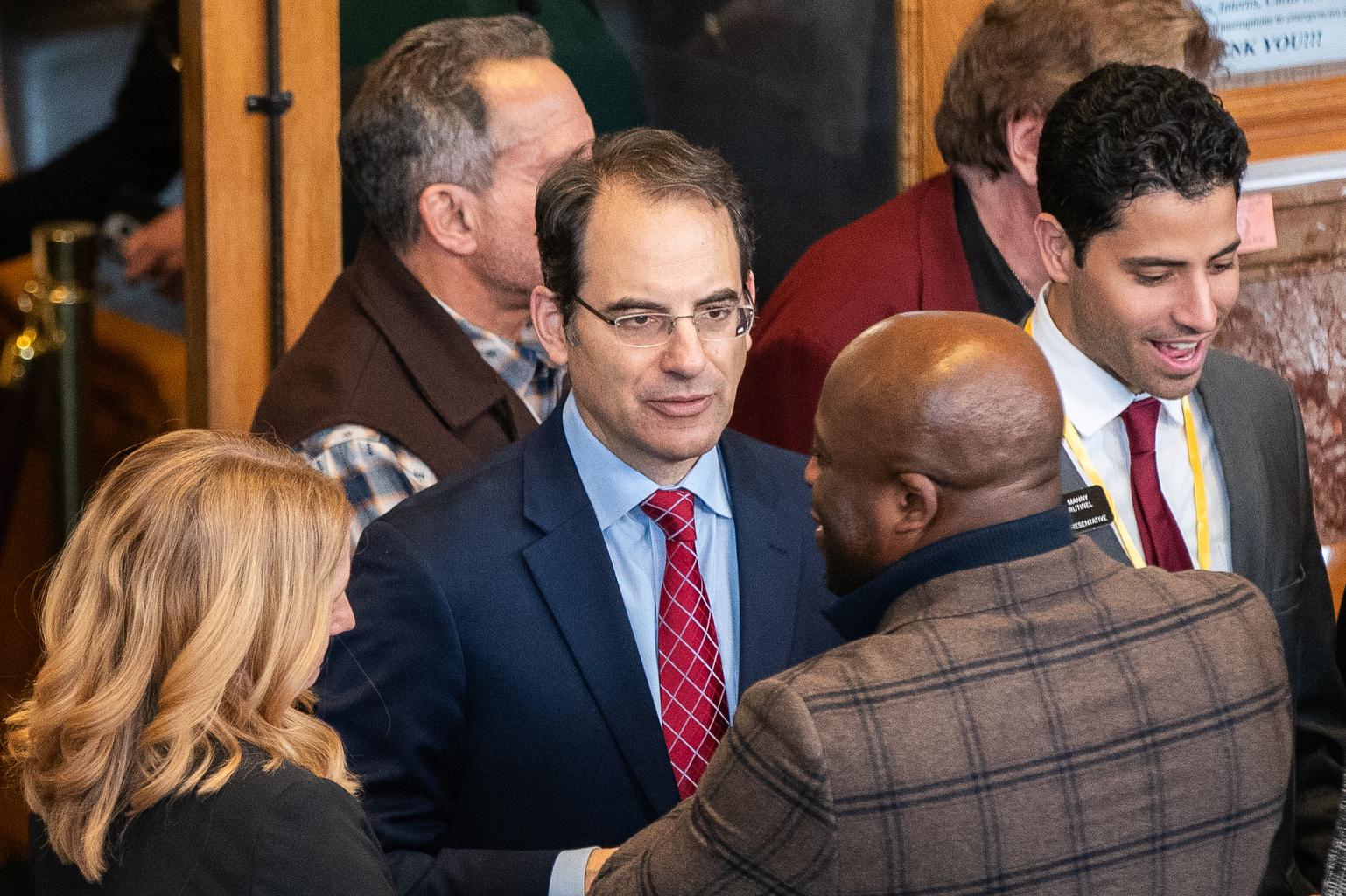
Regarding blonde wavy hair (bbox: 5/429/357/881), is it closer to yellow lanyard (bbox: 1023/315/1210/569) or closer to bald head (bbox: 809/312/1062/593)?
bald head (bbox: 809/312/1062/593)

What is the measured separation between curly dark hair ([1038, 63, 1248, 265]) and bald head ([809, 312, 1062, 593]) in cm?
72

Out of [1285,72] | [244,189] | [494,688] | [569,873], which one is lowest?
[569,873]

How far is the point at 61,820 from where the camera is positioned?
1.77 meters

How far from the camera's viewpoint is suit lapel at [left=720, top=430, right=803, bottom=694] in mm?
2254

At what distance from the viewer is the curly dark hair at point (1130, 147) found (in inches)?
97.0


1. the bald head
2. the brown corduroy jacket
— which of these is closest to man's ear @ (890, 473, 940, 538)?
the bald head

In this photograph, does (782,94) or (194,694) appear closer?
(194,694)

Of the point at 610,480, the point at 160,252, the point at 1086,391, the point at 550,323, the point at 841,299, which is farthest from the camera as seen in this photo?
the point at 160,252

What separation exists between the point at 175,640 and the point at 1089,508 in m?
1.33

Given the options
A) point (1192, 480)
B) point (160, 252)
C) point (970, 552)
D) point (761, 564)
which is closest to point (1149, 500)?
point (1192, 480)

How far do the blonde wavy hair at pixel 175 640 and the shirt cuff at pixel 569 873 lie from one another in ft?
1.04

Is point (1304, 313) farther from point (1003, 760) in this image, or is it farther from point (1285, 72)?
point (1003, 760)

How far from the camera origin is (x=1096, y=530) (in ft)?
8.04

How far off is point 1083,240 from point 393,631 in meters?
1.20
